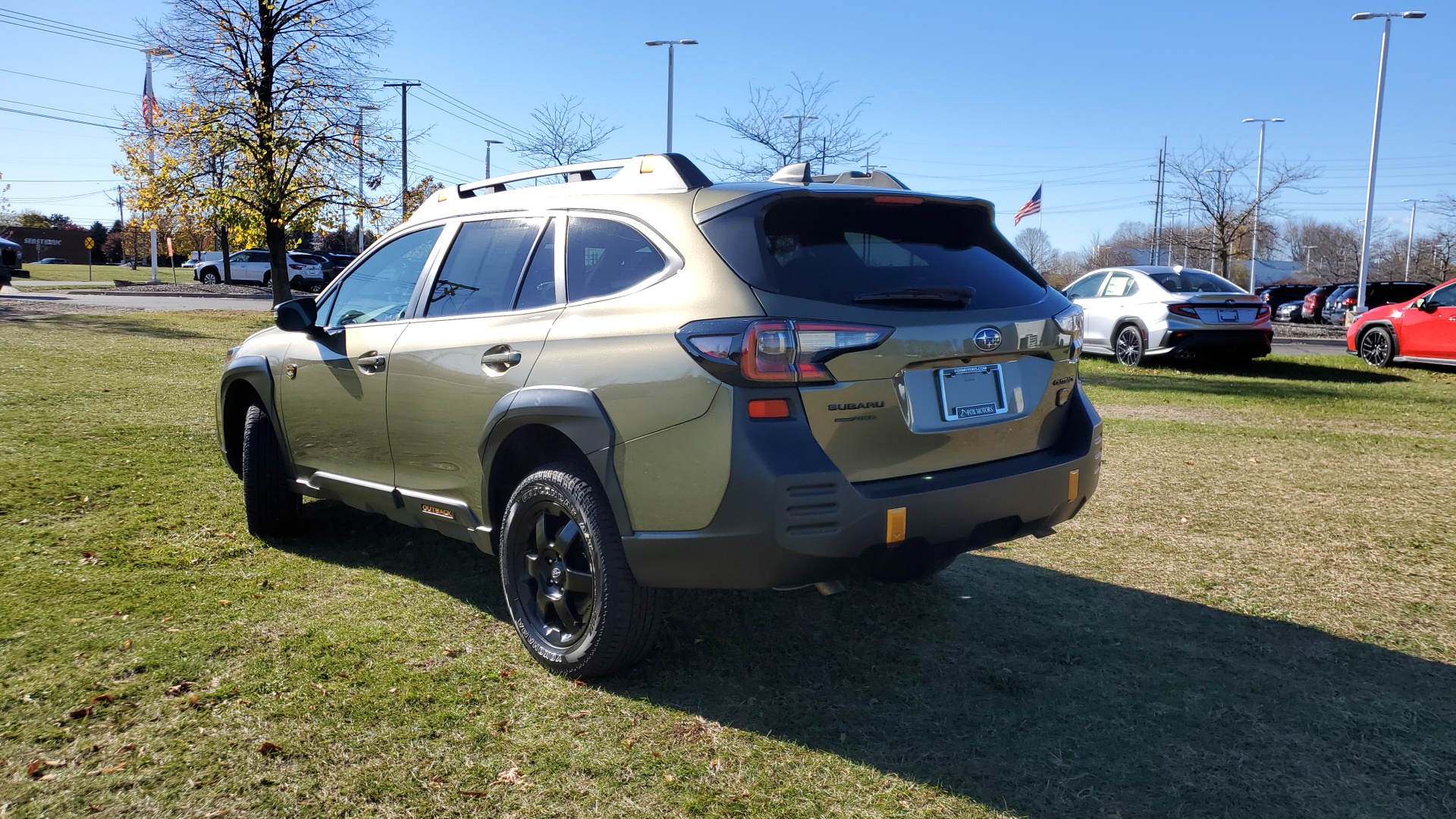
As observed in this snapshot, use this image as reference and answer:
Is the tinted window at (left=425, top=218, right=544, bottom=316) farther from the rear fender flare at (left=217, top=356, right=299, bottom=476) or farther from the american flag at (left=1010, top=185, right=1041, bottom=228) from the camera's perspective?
the american flag at (left=1010, top=185, right=1041, bottom=228)

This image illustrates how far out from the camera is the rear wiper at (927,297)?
325cm

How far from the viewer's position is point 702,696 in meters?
3.50

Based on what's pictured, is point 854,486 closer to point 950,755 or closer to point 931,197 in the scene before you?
point 950,755

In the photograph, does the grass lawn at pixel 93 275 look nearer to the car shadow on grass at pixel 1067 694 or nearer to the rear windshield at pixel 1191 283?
the rear windshield at pixel 1191 283

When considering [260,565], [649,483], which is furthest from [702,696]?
[260,565]

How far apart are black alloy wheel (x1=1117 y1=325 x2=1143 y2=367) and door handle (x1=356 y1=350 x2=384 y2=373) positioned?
13.0 m

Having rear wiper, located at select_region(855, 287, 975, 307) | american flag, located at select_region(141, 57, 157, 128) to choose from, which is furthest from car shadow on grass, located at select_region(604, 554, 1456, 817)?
american flag, located at select_region(141, 57, 157, 128)

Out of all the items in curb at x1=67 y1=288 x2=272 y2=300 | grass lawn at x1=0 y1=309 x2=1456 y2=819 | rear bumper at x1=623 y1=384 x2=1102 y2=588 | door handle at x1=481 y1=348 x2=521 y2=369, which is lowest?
grass lawn at x1=0 y1=309 x2=1456 y2=819

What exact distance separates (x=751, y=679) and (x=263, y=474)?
3.05m

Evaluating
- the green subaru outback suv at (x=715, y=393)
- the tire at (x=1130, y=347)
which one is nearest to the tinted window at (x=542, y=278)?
the green subaru outback suv at (x=715, y=393)

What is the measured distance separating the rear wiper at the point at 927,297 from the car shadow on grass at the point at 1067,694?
1353 millimetres

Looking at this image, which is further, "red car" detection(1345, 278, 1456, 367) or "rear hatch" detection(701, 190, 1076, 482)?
"red car" detection(1345, 278, 1456, 367)

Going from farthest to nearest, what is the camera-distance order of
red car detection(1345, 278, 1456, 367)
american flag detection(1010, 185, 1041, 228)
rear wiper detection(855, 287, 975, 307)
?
american flag detection(1010, 185, 1041, 228) → red car detection(1345, 278, 1456, 367) → rear wiper detection(855, 287, 975, 307)

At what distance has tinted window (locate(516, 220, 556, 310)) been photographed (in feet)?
12.5
